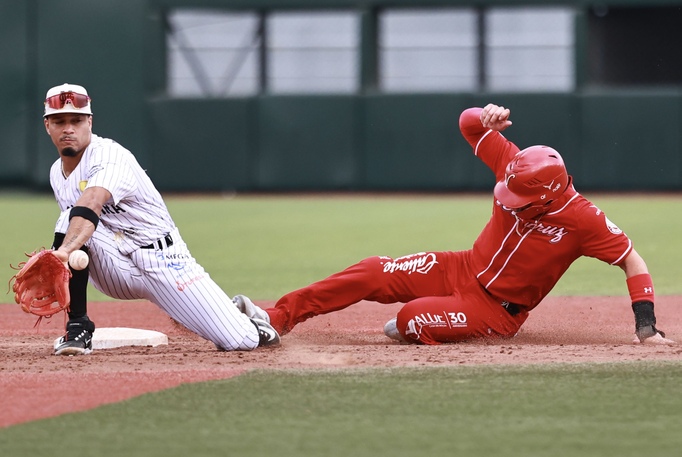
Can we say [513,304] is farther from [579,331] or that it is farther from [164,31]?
[164,31]

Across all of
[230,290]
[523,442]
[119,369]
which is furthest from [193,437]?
[230,290]

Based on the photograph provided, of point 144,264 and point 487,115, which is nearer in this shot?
point 144,264

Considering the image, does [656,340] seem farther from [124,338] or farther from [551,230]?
[124,338]

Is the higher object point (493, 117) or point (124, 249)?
point (493, 117)

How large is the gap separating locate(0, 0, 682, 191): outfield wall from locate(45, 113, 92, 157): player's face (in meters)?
11.9

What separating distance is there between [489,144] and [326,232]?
6485 millimetres

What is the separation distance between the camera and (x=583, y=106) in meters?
16.6

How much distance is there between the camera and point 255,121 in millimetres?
17141

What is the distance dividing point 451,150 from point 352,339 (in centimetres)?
1148

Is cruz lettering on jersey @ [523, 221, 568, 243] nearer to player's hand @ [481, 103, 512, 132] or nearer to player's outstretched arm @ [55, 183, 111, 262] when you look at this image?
player's hand @ [481, 103, 512, 132]

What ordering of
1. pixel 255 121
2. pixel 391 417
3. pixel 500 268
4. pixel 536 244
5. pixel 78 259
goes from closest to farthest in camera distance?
pixel 391 417 < pixel 78 259 < pixel 536 244 < pixel 500 268 < pixel 255 121

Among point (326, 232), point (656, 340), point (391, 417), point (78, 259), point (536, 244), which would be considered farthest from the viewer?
point (326, 232)

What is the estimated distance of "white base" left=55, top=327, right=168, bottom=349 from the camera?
5.45m

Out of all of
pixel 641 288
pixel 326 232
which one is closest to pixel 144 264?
pixel 641 288
